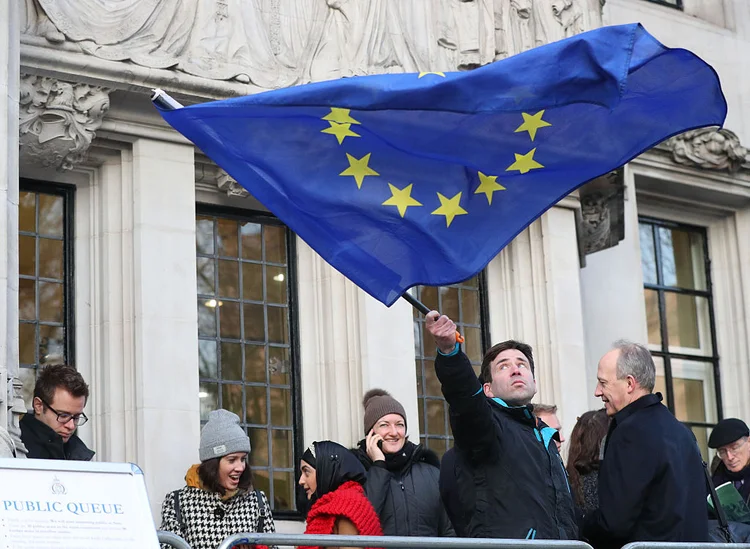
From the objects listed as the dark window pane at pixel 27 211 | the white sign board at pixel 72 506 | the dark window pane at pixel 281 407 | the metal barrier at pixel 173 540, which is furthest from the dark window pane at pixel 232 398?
the white sign board at pixel 72 506

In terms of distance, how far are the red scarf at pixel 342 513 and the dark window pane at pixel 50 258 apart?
11.5 ft

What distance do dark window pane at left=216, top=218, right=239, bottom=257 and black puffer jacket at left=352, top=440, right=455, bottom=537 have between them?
3260mm

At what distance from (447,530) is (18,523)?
4.45m

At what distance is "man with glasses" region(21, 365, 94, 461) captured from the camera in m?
9.13

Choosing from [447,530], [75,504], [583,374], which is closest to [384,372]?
[583,374]

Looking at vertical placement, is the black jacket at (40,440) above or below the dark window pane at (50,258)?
below

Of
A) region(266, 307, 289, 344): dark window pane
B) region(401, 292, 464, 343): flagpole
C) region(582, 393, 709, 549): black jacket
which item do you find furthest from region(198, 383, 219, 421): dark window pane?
region(582, 393, 709, 549): black jacket

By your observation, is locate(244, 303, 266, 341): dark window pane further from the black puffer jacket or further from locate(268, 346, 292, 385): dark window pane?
the black puffer jacket

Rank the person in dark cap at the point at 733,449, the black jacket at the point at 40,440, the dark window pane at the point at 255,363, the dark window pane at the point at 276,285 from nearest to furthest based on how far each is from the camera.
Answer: the black jacket at the point at 40,440 < the person in dark cap at the point at 733,449 < the dark window pane at the point at 255,363 < the dark window pane at the point at 276,285

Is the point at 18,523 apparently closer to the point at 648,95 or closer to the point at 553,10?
the point at 648,95

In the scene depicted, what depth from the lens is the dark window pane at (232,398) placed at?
1223cm

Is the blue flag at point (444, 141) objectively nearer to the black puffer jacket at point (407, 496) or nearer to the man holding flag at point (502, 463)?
the man holding flag at point (502, 463)

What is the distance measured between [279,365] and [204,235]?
116cm

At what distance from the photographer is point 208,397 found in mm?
12148
